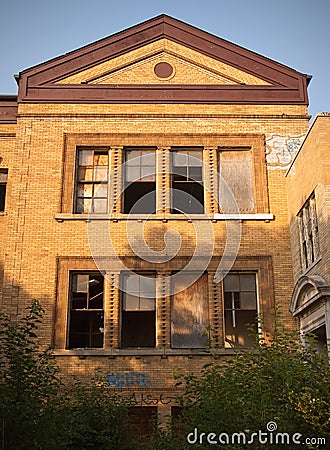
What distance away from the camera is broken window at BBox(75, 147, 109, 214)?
805 inches

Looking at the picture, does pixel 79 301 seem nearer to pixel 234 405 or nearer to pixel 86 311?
pixel 86 311

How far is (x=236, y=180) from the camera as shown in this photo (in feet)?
68.0

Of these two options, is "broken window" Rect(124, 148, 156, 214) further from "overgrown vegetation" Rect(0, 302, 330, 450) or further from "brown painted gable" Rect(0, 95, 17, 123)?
"overgrown vegetation" Rect(0, 302, 330, 450)

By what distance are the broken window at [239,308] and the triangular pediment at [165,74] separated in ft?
22.3

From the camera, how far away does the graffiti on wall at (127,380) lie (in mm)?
18172

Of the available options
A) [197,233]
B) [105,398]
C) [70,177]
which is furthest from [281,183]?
[105,398]

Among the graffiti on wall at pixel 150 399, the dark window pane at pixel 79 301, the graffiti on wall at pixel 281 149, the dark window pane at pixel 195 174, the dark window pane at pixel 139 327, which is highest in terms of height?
the graffiti on wall at pixel 281 149

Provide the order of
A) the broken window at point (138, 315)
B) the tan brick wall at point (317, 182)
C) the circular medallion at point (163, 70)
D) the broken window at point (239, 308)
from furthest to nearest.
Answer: the circular medallion at point (163, 70) → the broken window at point (138, 315) → the broken window at point (239, 308) → the tan brick wall at point (317, 182)

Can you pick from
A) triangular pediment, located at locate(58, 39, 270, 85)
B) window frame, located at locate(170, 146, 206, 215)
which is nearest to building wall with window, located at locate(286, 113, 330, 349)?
window frame, located at locate(170, 146, 206, 215)

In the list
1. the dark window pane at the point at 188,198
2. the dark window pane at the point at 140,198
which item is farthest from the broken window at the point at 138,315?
the dark window pane at the point at 188,198

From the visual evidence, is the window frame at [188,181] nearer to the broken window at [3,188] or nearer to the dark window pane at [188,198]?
the dark window pane at [188,198]

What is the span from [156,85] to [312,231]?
751 cm

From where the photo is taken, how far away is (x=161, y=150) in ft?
68.6

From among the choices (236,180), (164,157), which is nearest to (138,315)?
(164,157)
